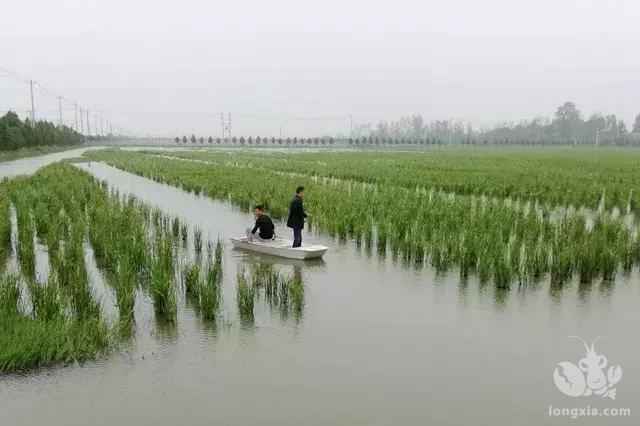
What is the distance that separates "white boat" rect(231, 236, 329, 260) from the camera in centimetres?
1174

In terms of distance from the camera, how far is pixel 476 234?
41.0 feet

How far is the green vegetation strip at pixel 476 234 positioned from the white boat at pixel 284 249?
6.01 ft

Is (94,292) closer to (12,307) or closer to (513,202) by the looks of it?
(12,307)

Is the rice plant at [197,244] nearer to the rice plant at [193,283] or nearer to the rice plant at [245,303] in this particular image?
the rice plant at [193,283]

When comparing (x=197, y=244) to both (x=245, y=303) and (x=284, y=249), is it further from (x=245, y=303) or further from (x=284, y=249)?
(x=245, y=303)

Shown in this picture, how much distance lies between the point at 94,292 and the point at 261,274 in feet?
9.79

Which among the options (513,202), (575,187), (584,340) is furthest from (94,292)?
(575,187)

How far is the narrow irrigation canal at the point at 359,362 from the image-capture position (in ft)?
18.6

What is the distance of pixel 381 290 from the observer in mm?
9867

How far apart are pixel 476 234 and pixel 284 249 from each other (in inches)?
168


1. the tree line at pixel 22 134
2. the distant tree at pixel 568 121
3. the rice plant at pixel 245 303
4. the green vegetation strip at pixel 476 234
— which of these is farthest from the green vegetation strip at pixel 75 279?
the distant tree at pixel 568 121

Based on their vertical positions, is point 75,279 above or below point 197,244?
above

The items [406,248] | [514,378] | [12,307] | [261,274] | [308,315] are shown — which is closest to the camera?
[514,378]

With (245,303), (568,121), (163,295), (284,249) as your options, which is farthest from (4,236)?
(568,121)
